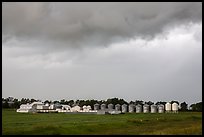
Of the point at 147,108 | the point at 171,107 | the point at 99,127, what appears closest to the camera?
the point at 99,127

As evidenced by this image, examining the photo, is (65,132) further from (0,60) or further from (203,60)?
(203,60)

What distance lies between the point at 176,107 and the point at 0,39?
133 m

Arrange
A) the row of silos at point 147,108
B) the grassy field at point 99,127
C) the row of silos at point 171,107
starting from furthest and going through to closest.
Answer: the row of silos at point 147,108 < the row of silos at point 171,107 < the grassy field at point 99,127

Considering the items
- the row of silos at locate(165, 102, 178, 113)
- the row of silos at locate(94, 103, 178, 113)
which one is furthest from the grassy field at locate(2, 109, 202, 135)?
the row of silos at locate(165, 102, 178, 113)

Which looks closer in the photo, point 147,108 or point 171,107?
point 147,108

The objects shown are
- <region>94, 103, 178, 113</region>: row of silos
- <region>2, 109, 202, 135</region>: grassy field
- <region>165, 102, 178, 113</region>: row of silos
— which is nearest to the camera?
<region>2, 109, 202, 135</region>: grassy field

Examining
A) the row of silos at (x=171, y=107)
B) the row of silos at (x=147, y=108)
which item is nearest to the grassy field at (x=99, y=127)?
the row of silos at (x=147, y=108)

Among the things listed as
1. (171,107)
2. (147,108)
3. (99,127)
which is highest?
(171,107)

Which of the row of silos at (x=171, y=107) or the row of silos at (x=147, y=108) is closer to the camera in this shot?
the row of silos at (x=171, y=107)

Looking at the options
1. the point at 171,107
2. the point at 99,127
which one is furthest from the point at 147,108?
the point at 99,127

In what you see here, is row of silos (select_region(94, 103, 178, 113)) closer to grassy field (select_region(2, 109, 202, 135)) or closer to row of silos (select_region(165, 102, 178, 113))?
row of silos (select_region(165, 102, 178, 113))

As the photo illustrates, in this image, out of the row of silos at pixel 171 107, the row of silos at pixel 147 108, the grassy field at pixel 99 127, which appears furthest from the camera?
the row of silos at pixel 147 108

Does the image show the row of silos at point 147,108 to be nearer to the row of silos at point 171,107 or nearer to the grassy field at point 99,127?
the row of silos at point 171,107

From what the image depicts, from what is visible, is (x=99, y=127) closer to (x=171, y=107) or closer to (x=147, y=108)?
(x=147, y=108)
